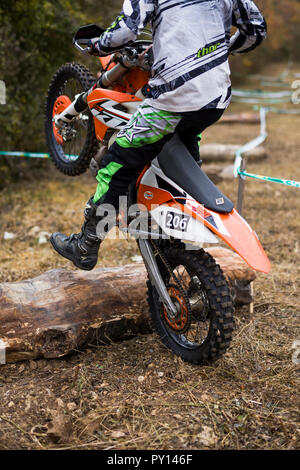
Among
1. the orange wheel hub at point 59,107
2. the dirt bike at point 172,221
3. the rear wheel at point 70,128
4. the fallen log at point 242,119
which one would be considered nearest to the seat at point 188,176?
the dirt bike at point 172,221

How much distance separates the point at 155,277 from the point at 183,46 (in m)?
1.33

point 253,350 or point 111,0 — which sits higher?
point 111,0

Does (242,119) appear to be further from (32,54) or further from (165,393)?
(165,393)

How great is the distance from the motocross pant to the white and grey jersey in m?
0.06

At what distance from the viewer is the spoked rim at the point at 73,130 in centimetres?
369

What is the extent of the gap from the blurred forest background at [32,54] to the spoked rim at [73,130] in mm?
2938

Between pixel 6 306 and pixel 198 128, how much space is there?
159cm

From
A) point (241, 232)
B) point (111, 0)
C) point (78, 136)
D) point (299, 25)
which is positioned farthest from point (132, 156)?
point (299, 25)

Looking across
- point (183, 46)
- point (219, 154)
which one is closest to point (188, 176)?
point (183, 46)

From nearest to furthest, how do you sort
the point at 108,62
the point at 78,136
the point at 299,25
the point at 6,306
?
the point at 6,306, the point at 108,62, the point at 78,136, the point at 299,25

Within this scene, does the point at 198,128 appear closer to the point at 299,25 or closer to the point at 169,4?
the point at 169,4

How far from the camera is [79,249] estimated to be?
3271 mm
